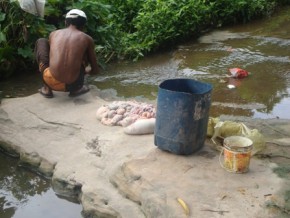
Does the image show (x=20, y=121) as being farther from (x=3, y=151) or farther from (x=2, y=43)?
(x=2, y=43)

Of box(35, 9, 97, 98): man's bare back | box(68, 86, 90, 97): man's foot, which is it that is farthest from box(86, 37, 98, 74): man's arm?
box(68, 86, 90, 97): man's foot

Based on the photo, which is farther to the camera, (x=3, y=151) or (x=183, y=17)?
(x=183, y=17)

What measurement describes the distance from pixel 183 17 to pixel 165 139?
213 inches

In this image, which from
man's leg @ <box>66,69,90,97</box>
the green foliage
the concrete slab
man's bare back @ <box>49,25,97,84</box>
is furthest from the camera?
the green foliage

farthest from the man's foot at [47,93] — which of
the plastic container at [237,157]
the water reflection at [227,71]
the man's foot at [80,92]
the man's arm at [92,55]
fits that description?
the plastic container at [237,157]

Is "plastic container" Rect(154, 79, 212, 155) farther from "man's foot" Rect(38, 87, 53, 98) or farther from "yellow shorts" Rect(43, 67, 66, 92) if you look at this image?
"man's foot" Rect(38, 87, 53, 98)

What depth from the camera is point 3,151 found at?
5.15 metres

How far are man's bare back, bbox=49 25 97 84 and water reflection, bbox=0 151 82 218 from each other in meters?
1.45

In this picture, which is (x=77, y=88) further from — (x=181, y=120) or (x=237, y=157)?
(x=237, y=157)

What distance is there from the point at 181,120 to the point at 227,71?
3598mm

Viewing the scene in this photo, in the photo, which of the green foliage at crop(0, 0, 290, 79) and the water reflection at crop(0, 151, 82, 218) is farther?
the green foliage at crop(0, 0, 290, 79)

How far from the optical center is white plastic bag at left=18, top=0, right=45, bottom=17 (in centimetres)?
654

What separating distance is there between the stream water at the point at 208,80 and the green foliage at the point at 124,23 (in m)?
0.29

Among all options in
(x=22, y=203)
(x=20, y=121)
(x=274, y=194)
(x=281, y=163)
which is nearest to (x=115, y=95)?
(x=20, y=121)
